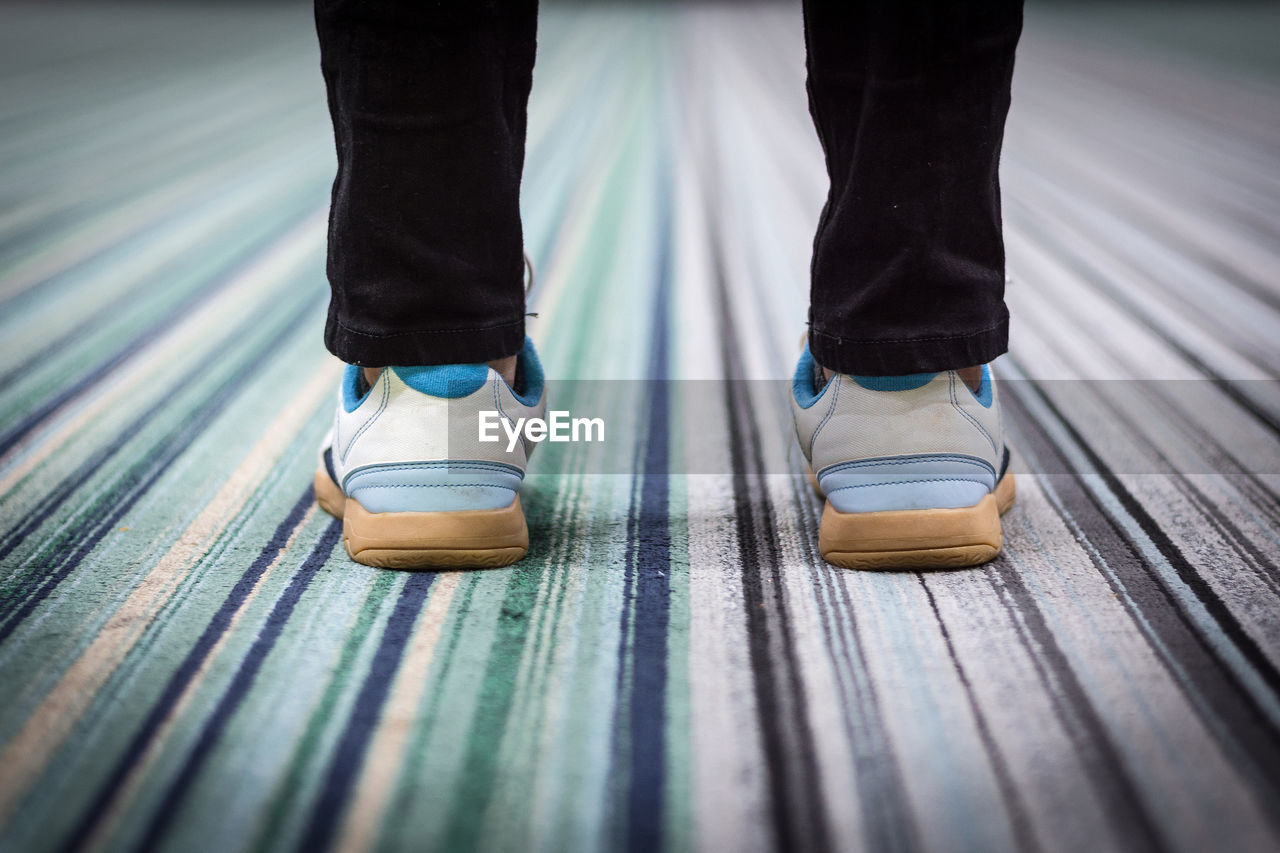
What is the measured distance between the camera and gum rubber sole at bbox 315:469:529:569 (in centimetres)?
54

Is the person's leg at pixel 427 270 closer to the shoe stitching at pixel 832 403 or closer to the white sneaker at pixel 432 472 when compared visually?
the white sneaker at pixel 432 472

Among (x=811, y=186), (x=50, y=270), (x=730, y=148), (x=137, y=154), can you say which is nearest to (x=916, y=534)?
(x=50, y=270)

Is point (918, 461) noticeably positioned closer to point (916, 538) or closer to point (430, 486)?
point (916, 538)

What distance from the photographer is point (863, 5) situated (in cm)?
47

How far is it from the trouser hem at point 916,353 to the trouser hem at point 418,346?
0.19m

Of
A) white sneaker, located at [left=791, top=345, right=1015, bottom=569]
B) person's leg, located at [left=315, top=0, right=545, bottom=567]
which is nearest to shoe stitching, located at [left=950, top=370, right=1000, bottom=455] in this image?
white sneaker, located at [left=791, top=345, right=1015, bottom=569]

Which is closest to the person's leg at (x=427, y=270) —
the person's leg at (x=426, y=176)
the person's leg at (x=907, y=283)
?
the person's leg at (x=426, y=176)

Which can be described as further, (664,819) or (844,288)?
(844,288)

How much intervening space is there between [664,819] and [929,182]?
326 millimetres

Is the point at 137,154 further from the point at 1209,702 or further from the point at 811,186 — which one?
the point at 1209,702

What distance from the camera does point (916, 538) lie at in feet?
1.75

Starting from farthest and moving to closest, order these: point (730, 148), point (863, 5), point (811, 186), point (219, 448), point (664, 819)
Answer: point (730, 148)
point (811, 186)
point (219, 448)
point (863, 5)
point (664, 819)

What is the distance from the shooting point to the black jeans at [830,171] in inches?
18.4

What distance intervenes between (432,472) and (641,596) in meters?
0.13
